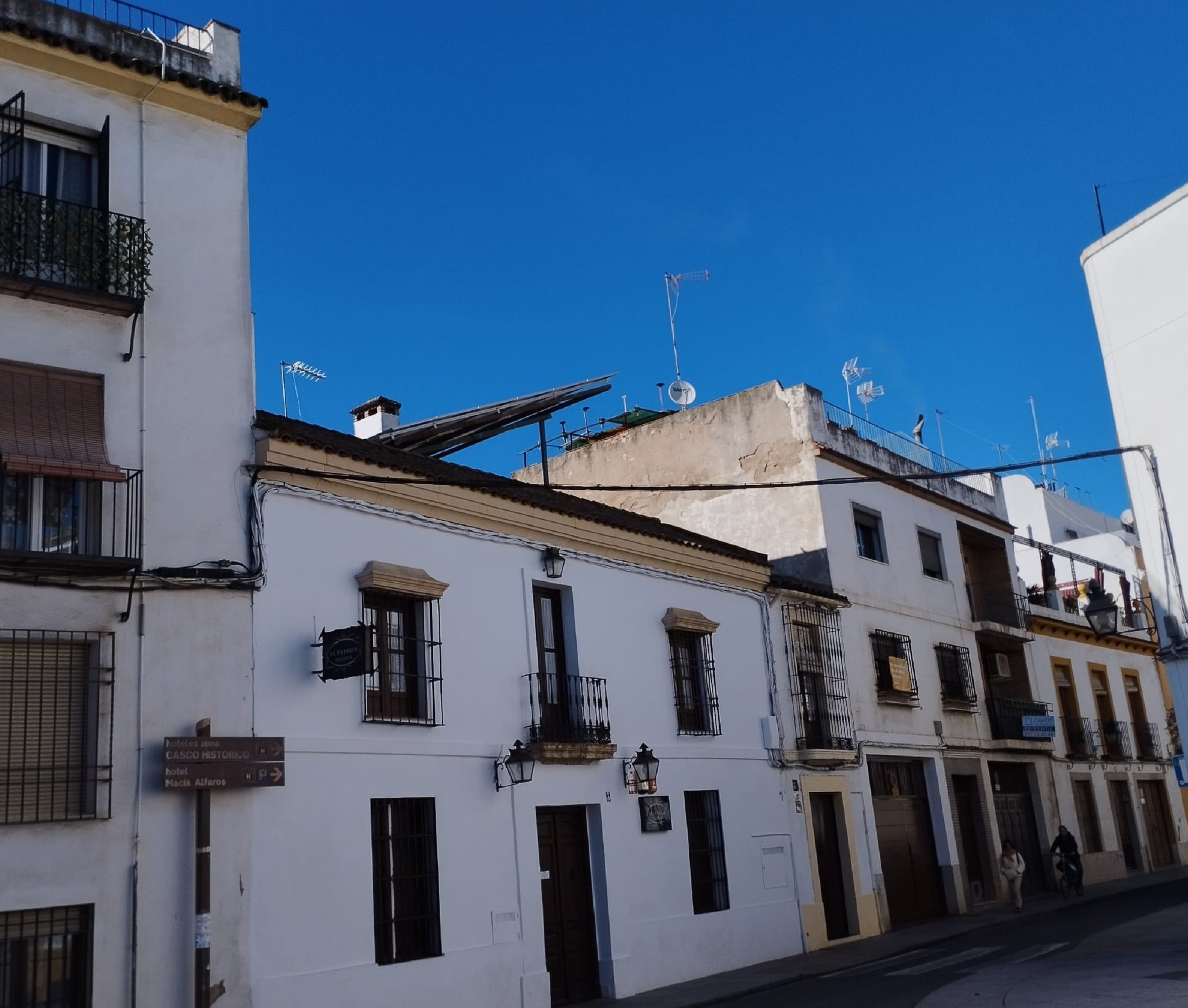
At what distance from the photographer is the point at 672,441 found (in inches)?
934

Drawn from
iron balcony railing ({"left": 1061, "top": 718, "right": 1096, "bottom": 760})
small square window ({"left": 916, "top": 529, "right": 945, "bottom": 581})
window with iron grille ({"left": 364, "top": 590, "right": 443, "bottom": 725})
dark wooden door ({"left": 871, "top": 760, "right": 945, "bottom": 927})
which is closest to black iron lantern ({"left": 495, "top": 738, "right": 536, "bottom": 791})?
window with iron grille ({"left": 364, "top": 590, "right": 443, "bottom": 725})

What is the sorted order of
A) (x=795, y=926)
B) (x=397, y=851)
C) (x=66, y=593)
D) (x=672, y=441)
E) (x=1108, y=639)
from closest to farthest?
(x=66, y=593) → (x=397, y=851) → (x=795, y=926) → (x=672, y=441) → (x=1108, y=639)

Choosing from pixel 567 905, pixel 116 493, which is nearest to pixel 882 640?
pixel 567 905

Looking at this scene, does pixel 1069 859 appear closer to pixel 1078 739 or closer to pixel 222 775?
pixel 1078 739

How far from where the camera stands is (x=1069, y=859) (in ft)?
78.6

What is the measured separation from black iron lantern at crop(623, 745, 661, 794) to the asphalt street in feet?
8.89

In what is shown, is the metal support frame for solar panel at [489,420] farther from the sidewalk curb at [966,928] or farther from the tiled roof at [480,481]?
the sidewalk curb at [966,928]

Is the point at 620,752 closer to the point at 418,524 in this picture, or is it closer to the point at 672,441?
the point at 418,524

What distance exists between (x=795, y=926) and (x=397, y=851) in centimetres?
751

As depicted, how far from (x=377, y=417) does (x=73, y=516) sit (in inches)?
341

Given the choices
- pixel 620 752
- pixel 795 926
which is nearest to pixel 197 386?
pixel 620 752

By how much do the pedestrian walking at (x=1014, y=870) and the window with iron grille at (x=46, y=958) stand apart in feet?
55.1

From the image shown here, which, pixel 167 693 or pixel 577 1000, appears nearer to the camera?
pixel 167 693

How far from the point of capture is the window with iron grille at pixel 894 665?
21.3 m
